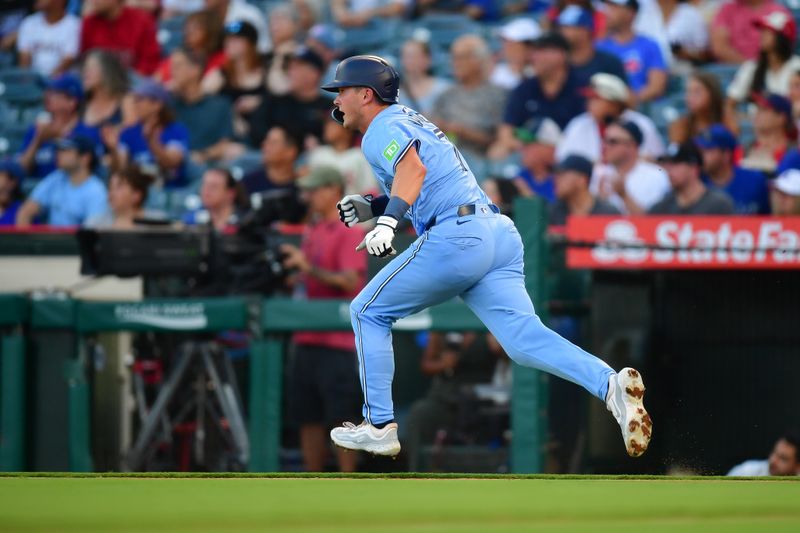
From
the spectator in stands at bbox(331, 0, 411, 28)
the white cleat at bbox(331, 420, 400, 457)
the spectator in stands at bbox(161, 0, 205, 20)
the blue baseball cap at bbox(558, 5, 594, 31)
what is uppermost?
the spectator in stands at bbox(161, 0, 205, 20)

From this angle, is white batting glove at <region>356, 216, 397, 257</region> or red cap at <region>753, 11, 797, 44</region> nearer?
white batting glove at <region>356, 216, 397, 257</region>

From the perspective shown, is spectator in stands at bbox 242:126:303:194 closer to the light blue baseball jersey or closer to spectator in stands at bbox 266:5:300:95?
spectator in stands at bbox 266:5:300:95

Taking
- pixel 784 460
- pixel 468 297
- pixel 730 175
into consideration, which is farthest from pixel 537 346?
pixel 730 175

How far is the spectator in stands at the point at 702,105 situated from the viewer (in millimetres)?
9570

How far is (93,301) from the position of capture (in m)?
8.34

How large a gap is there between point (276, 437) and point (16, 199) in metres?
4.32

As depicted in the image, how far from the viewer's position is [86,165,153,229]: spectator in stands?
9.80 m

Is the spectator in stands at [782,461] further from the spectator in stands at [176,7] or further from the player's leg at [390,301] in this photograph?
the spectator in stands at [176,7]

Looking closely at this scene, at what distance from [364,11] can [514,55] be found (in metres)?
2.17

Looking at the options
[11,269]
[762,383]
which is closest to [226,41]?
[11,269]

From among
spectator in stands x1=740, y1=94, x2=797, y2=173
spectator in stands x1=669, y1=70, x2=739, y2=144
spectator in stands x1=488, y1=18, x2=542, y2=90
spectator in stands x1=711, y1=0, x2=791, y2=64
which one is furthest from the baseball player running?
spectator in stands x1=711, y1=0, x2=791, y2=64

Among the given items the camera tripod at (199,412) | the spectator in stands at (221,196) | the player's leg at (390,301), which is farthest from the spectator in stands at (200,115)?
the player's leg at (390,301)

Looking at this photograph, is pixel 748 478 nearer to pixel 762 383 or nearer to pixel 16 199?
pixel 762 383

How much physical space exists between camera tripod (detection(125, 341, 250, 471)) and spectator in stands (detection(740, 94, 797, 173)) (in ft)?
13.3
